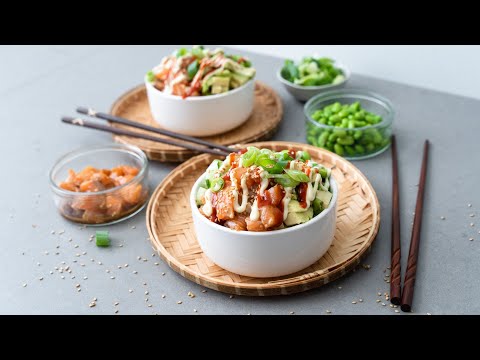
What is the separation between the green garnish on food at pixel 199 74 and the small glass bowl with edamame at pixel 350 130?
1.28 ft

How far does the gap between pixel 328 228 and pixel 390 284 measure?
0.28 m

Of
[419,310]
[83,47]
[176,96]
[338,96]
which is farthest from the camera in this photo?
[83,47]

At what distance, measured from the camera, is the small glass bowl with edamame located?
9.17ft

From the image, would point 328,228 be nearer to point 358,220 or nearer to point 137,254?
point 358,220

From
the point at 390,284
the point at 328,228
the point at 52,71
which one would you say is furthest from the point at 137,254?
the point at 52,71

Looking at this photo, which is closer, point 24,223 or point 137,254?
point 137,254

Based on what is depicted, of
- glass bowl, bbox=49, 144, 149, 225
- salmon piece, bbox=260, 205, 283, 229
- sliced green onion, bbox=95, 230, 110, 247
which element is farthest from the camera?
glass bowl, bbox=49, 144, 149, 225

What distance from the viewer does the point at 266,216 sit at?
2000 mm

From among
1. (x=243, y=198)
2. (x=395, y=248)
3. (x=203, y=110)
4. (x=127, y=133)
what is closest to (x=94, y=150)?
(x=127, y=133)

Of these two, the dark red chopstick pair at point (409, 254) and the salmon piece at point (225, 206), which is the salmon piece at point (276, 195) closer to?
the salmon piece at point (225, 206)

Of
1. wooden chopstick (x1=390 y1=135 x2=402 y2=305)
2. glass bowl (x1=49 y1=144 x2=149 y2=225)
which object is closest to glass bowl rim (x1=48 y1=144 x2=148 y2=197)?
glass bowl (x1=49 y1=144 x2=149 y2=225)

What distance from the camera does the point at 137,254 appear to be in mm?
2355

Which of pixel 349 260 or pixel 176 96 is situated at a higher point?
pixel 176 96

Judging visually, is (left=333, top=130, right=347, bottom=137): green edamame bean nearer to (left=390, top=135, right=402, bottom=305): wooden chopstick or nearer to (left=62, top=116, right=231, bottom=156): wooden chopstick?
(left=390, top=135, right=402, bottom=305): wooden chopstick
